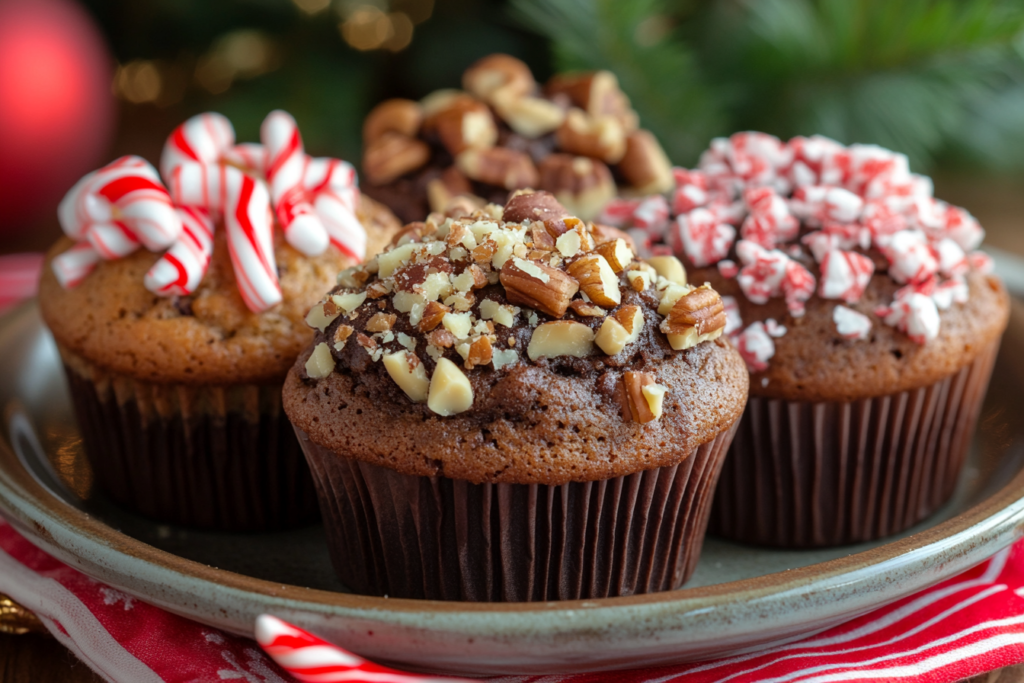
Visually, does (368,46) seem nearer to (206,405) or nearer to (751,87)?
(751,87)

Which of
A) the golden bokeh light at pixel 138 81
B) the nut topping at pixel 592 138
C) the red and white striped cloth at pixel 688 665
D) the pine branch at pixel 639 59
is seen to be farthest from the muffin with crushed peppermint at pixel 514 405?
the golden bokeh light at pixel 138 81

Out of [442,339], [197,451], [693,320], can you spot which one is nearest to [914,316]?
[693,320]

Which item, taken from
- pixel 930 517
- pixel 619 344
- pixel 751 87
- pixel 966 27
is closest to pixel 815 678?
pixel 619 344

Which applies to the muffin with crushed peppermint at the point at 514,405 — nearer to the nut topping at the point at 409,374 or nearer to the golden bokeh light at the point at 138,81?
the nut topping at the point at 409,374

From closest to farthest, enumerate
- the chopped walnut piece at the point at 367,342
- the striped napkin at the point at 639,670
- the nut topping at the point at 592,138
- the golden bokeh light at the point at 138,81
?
the striped napkin at the point at 639,670, the chopped walnut piece at the point at 367,342, the nut topping at the point at 592,138, the golden bokeh light at the point at 138,81

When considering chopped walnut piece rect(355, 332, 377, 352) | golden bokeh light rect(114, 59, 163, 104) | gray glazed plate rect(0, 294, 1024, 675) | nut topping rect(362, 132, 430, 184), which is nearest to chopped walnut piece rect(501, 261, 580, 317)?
chopped walnut piece rect(355, 332, 377, 352)

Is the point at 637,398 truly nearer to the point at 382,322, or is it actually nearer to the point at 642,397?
the point at 642,397

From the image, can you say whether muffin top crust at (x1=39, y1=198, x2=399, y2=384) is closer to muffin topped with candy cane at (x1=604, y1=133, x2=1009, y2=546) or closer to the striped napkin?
the striped napkin
